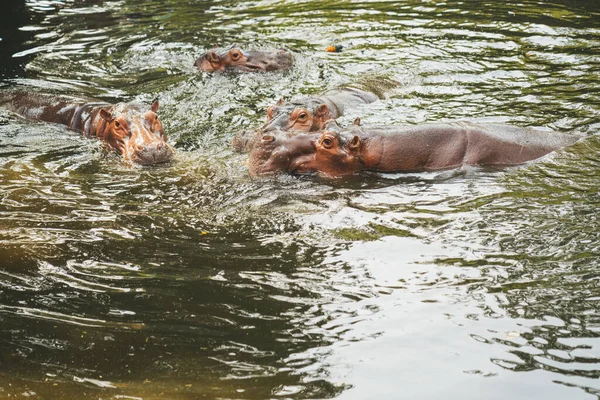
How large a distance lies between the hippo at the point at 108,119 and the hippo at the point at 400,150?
4.66ft

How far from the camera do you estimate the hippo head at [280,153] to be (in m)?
7.80

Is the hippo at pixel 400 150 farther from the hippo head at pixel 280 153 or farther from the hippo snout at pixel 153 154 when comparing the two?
the hippo snout at pixel 153 154

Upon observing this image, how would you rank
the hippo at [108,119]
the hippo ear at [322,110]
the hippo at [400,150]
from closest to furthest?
the hippo at [400,150]
the hippo at [108,119]
the hippo ear at [322,110]

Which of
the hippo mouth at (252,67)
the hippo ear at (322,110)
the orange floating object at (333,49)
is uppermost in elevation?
the orange floating object at (333,49)

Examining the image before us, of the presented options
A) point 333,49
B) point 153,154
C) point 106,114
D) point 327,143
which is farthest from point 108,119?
point 333,49

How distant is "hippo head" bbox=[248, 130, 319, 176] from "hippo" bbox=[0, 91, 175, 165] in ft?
4.22

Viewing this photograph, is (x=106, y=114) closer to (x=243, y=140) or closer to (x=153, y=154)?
(x=153, y=154)

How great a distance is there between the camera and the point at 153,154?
8.60 meters

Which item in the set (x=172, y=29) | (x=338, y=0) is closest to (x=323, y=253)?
(x=172, y=29)

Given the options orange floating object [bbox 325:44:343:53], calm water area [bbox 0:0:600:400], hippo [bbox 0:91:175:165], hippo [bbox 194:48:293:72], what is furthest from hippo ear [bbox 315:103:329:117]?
orange floating object [bbox 325:44:343:53]

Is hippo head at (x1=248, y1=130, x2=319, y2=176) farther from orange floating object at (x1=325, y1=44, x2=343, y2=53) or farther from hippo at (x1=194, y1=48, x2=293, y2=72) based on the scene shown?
orange floating object at (x1=325, y1=44, x2=343, y2=53)

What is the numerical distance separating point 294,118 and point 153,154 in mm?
1563

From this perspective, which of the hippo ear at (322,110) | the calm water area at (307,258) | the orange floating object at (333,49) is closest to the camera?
the calm water area at (307,258)

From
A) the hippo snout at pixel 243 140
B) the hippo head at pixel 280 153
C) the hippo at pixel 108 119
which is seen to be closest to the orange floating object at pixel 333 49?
the hippo at pixel 108 119
